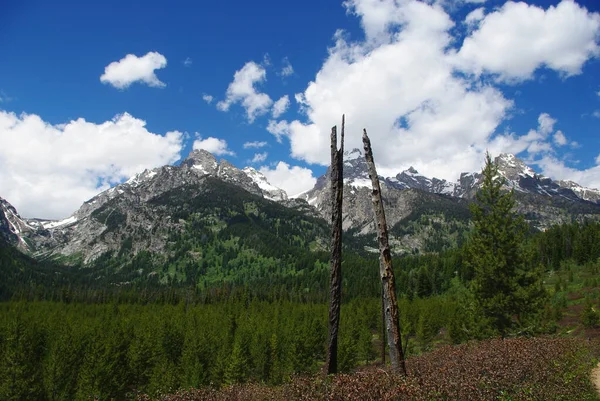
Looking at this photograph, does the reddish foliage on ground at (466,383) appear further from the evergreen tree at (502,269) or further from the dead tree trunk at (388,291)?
the evergreen tree at (502,269)

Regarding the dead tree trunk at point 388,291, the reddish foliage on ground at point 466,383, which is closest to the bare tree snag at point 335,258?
the dead tree trunk at point 388,291

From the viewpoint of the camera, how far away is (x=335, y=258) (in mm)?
14062

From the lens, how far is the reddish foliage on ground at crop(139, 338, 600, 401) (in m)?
7.75

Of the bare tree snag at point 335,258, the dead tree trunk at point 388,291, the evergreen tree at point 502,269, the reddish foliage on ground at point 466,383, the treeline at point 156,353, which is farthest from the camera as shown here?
the treeline at point 156,353

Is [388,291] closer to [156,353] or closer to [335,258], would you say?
[335,258]

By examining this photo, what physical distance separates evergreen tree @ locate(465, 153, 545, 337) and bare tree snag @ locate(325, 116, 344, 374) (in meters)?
13.0

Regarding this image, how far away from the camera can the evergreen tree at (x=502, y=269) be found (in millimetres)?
21812

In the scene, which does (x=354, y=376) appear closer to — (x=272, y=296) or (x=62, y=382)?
(x=62, y=382)

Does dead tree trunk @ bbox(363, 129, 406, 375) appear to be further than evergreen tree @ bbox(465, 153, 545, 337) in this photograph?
No

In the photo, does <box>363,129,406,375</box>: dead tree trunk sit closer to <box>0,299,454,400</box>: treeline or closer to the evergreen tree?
the evergreen tree

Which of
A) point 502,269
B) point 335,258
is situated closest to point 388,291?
point 335,258

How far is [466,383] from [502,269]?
1662 centimetres

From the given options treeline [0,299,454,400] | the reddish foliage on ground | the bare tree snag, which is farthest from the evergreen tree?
treeline [0,299,454,400]

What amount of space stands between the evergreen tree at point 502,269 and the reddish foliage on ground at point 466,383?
850 centimetres
